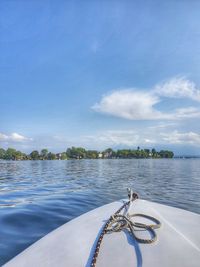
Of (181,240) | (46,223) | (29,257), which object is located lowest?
(46,223)

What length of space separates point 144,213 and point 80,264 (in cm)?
231

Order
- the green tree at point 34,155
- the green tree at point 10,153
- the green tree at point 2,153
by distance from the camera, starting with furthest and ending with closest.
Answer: the green tree at point 2,153 → the green tree at point 10,153 → the green tree at point 34,155

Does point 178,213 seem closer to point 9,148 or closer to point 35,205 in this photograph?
point 35,205

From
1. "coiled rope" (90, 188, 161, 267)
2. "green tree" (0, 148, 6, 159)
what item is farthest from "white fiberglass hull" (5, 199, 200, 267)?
"green tree" (0, 148, 6, 159)

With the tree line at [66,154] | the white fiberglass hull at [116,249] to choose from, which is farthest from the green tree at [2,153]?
the white fiberglass hull at [116,249]

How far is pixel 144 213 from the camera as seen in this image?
4773mm

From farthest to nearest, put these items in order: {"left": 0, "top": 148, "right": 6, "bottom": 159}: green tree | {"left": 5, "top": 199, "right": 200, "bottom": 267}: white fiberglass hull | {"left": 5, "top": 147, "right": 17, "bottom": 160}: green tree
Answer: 1. {"left": 0, "top": 148, "right": 6, "bottom": 159}: green tree
2. {"left": 5, "top": 147, "right": 17, "bottom": 160}: green tree
3. {"left": 5, "top": 199, "right": 200, "bottom": 267}: white fiberglass hull

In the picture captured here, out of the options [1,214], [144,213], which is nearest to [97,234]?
[144,213]

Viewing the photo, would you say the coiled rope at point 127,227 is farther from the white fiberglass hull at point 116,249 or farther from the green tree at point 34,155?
the green tree at point 34,155

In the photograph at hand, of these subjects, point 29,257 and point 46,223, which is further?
point 46,223

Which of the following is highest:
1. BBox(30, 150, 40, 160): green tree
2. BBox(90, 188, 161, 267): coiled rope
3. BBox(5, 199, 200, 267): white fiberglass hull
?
BBox(30, 150, 40, 160): green tree

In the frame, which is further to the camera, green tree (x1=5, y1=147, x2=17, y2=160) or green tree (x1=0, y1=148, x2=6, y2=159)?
green tree (x1=0, y1=148, x2=6, y2=159)

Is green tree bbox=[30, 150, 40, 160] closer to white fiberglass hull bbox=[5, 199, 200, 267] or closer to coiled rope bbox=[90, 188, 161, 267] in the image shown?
Answer: white fiberglass hull bbox=[5, 199, 200, 267]

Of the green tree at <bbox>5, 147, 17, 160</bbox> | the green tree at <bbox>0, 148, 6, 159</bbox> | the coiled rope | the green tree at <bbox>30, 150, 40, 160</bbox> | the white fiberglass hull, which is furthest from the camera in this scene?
the green tree at <bbox>0, 148, 6, 159</bbox>
